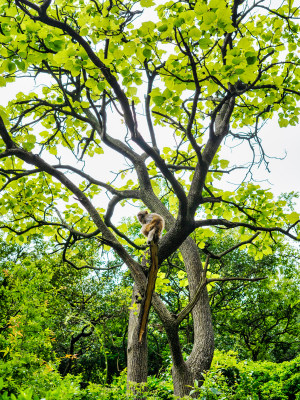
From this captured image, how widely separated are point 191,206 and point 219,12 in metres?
1.73

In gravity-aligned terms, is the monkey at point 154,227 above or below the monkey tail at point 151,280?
above

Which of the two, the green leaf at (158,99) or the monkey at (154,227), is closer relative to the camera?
the green leaf at (158,99)

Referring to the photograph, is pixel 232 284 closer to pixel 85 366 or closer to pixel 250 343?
pixel 250 343

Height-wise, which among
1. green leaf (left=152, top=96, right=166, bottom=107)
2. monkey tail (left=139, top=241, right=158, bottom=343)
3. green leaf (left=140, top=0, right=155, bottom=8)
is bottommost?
monkey tail (left=139, top=241, right=158, bottom=343)

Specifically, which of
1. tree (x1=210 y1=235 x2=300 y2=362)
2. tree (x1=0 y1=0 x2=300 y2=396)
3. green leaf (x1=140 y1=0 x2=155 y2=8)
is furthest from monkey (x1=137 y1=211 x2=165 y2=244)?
tree (x1=210 y1=235 x2=300 y2=362)

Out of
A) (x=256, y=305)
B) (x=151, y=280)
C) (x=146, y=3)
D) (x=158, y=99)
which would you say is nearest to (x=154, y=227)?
(x=151, y=280)

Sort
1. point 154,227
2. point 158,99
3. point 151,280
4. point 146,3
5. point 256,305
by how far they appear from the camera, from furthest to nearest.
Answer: point 256,305
point 154,227
point 158,99
point 146,3
point 151,280

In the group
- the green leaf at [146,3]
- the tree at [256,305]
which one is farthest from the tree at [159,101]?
the tree at [256,305]

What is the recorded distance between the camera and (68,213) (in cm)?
448

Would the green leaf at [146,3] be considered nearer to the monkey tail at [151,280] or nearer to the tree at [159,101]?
the tree at [159,101]

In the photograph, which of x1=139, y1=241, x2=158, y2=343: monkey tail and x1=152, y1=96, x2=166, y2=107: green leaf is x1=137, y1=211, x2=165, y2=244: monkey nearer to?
x1=139, y1=241, x2=158, y2=343: monkey tail

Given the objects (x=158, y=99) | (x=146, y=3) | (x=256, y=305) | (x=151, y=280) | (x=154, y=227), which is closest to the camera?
(x=151, y=280)

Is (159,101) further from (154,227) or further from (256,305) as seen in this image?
(256,305)

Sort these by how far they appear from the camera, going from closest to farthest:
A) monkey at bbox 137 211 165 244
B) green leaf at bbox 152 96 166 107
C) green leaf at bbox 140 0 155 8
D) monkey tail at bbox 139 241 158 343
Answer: monkey tail at bbox 139 241 158 343 < green leaf at bbox 140 0 155 8 < green leaf at bbox 152 96 166 107 < monkey at bbox 137 211 165 244
